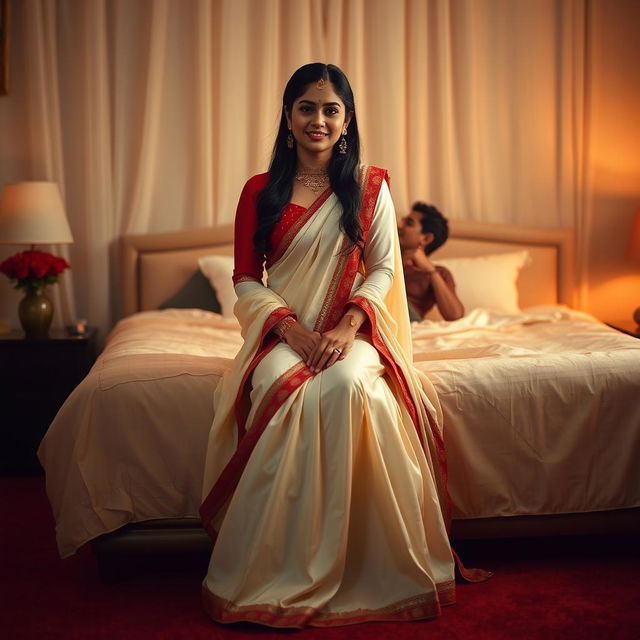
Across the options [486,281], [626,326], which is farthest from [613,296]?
[486,281]

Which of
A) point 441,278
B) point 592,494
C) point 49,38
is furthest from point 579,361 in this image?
point 49,38

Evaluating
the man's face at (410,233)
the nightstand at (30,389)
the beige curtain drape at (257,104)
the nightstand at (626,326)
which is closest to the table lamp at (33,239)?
the nightstand at (30,389)

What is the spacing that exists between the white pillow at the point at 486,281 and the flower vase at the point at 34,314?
72.0 inches

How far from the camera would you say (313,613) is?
219cm

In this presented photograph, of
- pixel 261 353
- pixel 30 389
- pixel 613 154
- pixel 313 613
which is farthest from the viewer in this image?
pixel 613 154

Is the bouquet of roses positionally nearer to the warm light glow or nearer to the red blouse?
the red blouse

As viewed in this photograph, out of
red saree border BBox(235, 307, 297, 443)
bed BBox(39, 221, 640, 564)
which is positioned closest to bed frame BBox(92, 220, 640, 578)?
bed BBox(39, 221, 640, 564)

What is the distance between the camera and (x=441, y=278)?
12.9 ft

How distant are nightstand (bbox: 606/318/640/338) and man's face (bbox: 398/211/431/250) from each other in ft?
3.27

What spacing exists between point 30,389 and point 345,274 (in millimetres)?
1882

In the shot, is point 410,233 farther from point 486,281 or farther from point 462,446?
point 462,446

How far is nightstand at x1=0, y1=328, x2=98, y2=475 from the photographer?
12.7 ft

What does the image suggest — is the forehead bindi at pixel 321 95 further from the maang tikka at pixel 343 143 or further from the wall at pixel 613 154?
the wall at pixel 613 154

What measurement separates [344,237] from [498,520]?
3.15 feet
